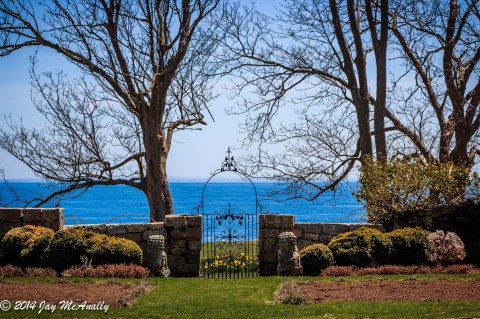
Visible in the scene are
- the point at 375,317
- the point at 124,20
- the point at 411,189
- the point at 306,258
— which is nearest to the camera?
the point at 375,317

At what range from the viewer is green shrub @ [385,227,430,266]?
48.0ft

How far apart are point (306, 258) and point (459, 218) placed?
4.36 metres

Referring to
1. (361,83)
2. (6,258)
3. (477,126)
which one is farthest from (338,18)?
(6,258)

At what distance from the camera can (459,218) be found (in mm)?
15656

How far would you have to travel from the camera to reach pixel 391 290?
37.5 ft

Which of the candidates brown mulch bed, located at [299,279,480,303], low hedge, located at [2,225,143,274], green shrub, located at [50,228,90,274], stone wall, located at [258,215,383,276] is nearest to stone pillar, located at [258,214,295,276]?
stone wall, located at [258,215,383,276]

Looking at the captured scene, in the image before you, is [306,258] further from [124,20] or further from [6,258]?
[124,20]

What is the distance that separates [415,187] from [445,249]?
6.93 feet

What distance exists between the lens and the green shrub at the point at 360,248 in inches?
563

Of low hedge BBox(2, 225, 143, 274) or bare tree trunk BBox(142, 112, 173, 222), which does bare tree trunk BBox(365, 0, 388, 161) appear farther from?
low hedge BBox(2, 225, 143, 274)

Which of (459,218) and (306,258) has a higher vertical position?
(459,218)

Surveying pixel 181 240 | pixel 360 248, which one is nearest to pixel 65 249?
pixel 181 240

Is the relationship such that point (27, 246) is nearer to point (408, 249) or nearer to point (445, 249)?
point (408, 249)

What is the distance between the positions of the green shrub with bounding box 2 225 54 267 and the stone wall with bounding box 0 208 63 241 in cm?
71
